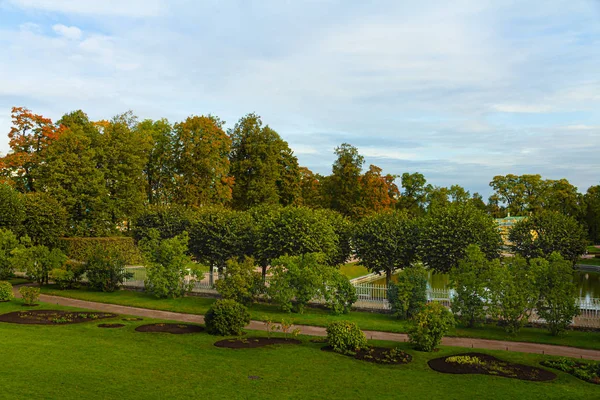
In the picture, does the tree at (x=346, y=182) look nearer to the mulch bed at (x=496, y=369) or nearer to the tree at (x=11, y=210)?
the tree at (x=11, y=210)

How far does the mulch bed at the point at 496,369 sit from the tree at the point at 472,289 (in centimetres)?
544

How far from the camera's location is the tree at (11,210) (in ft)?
113

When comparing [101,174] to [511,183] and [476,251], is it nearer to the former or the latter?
[476,251]

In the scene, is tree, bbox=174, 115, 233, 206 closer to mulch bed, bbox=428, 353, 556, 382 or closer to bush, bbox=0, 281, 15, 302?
bush, bbox=0, 281, 15, 302

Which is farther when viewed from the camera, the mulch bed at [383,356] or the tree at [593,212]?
the tree at [593,212]

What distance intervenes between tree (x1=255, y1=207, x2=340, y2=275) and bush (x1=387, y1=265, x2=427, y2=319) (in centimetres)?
609

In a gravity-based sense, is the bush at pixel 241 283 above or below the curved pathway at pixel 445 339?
above

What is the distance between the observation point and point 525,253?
3266 cm

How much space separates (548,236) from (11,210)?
36.1m

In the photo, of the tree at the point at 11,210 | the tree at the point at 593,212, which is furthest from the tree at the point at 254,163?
the tree at the point at 593,212

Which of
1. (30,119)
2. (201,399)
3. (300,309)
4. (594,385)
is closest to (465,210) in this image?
(300,309)

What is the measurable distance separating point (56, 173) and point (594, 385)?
3919 cm

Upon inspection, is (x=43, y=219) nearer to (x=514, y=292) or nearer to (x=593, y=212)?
(x=514, y=292)

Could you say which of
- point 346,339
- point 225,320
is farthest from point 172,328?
point 346,339
